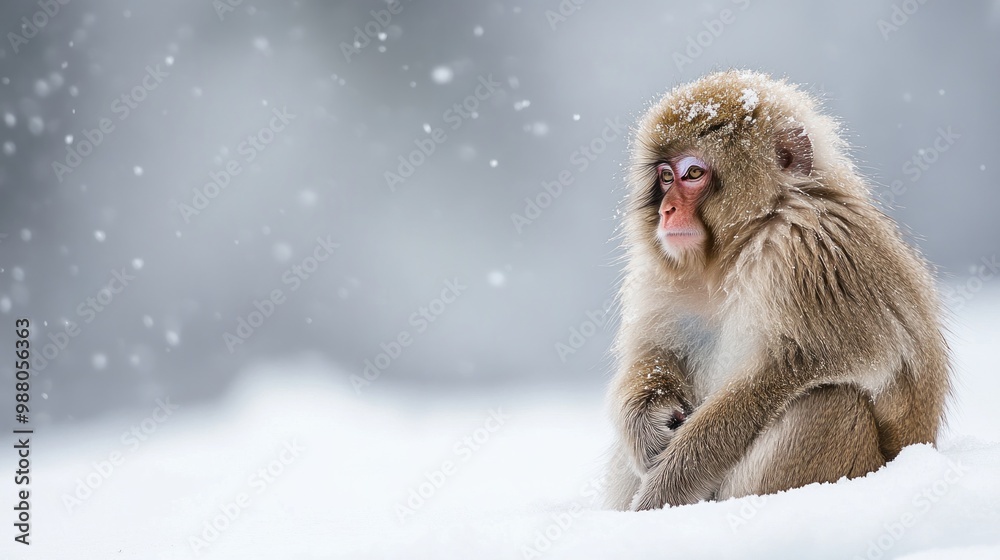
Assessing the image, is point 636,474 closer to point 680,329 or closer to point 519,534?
point 680,329

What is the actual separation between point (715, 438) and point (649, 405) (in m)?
0.35

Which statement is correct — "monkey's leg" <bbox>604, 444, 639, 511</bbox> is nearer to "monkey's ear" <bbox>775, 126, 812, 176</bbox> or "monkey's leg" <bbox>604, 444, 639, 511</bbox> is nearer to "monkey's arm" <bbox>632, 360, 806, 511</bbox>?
"monkey's arm" <bbox>632, 360, 806, 511</bbox>

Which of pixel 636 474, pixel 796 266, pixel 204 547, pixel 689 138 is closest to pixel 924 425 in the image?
pixel 796 266

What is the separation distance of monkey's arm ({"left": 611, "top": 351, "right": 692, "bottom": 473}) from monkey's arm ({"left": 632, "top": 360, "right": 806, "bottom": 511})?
12cm

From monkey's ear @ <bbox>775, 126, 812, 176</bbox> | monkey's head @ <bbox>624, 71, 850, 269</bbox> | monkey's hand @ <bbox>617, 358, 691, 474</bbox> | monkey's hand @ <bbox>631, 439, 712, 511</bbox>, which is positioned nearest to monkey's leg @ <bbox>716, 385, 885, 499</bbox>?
monkey's hand @ <bbox>631, 439, 712, 511</bbox>

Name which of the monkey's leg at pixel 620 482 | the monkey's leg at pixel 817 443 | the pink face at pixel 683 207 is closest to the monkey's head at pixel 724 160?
the pink face at pixel 683 207

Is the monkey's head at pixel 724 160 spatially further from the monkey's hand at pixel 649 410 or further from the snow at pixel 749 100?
the monkey's hand at pixel 649 410

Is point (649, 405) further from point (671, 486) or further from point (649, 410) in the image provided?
point (671, 486)

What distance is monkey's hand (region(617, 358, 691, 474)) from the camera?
110 inches

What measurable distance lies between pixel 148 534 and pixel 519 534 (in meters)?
1.72

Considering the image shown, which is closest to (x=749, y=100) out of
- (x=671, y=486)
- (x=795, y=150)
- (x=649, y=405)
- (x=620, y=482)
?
(x=795, y=150)

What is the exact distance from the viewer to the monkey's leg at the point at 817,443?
7.82ft

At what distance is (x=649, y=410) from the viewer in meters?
2.82

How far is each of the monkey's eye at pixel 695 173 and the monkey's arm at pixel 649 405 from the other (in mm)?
674
